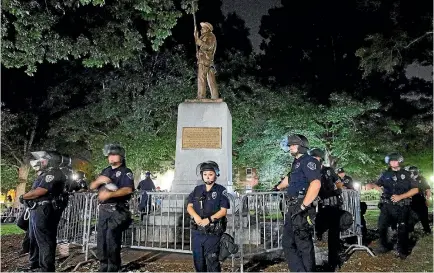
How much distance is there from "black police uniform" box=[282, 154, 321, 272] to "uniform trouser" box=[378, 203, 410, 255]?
3183 mm

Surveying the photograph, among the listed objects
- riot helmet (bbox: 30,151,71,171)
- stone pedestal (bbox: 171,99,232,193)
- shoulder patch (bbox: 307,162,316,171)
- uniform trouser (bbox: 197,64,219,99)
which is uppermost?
uniform trouser (bbox: 197,64,219,99)

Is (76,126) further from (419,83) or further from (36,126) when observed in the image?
(419,83)

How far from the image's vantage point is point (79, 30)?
11.5 m

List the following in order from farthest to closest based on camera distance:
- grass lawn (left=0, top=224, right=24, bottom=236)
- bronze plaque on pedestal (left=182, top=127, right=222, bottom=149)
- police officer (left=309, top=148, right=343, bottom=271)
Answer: grass lawn (left=0, top=224, right=24, bottom=236)
bronze plaque on pedestal (left=182, top=127, right=222, bottom=149)
police officer (left=309, top=148, right=343, bottom=271)

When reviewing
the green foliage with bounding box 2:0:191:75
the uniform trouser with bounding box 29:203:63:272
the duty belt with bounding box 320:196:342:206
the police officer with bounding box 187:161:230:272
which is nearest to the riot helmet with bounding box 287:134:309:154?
the police officer with bounding box 187:161:230:272

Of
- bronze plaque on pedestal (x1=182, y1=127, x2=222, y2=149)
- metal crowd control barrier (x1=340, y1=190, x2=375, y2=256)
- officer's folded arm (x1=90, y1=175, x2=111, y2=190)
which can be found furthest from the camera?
bronze plaque on pedestal (x1=182, y1=127, x2=222, y2=149)

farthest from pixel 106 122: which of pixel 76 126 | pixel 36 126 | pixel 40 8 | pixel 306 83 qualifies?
pixel 40 8

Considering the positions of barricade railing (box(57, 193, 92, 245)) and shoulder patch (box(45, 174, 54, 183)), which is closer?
shoulder patch (box(45, 174, 54, 183))

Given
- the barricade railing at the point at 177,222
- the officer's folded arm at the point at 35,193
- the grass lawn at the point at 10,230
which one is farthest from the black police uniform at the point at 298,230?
the grass lawn at the point at 10,230

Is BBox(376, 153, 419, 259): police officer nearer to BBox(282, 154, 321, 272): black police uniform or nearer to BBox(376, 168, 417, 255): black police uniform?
BBox(376, 168, 417, 255): black police uniform

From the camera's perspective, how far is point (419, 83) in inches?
835

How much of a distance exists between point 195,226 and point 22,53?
25.5ft

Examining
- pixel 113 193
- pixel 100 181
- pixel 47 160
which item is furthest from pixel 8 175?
pixel 113 193

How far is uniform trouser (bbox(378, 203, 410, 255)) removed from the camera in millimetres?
7195
